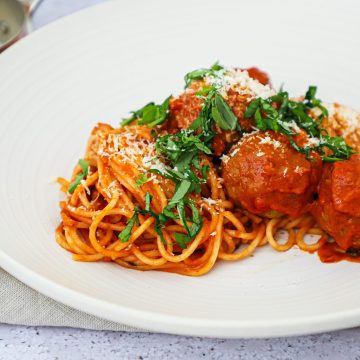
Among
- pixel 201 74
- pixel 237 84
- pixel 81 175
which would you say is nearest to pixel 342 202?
pixel 237 84

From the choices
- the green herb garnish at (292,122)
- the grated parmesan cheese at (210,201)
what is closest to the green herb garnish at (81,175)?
the grated parmesan cheese at (210,201)

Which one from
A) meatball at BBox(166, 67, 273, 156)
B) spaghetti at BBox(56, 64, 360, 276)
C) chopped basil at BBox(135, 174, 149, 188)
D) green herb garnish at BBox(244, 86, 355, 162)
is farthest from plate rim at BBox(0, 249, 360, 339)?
meatball at BBox(166, 67, 273, 156)

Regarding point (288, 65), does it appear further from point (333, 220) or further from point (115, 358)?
point (115, 358)

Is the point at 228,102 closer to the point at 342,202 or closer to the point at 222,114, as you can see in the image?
the point at 222,114

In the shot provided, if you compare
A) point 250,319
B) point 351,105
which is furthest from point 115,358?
point 351,105

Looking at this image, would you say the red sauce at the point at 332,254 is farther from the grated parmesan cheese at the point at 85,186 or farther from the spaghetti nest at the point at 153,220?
the grated parmesan cheese at the point at 85,186

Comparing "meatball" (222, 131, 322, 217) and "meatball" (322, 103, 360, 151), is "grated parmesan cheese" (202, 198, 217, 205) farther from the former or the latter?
"meatball" (322, 103, 360, 151)

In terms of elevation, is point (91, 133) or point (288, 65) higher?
point (91, 133)
